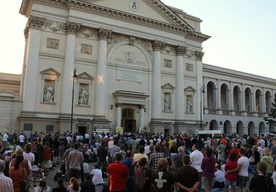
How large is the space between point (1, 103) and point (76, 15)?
11.7 m

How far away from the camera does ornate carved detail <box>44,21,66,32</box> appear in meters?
29.6

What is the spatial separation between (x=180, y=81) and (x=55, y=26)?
16.5 metres

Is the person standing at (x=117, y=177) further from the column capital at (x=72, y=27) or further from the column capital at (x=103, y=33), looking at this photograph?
the column capital at (x=103, y=33)

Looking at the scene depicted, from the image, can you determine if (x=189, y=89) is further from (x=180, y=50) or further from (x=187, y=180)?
(x=187, y=180)

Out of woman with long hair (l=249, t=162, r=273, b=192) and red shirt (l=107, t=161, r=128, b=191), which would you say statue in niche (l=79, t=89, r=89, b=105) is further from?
woman with long hair (l=249, t=162, r=273, b=192)

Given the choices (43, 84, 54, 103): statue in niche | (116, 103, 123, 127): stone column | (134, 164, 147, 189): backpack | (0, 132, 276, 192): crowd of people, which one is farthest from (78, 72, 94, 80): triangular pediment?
(134, 164, 147, 189): backpack

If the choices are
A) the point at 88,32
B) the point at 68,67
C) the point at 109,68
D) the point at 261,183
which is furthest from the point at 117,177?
the point at 88,32

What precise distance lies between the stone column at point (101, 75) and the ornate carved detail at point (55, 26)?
3.88 meters

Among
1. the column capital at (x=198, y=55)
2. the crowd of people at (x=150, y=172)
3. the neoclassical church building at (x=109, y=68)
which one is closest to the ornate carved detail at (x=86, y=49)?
the neoclassical church building at (x=109, y=68)

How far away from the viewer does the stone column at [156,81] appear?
34.5 m

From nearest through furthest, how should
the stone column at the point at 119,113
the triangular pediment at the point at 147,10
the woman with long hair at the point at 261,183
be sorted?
the woman with long hair at the point at 261,183
the stone column at the point at 119,113
the triangular pediment at the point at 147,10

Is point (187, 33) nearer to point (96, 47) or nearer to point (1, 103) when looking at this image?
point (96, 47)

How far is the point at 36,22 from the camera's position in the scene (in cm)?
2873

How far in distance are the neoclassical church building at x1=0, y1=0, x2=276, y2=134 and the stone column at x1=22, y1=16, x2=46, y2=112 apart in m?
0.09
